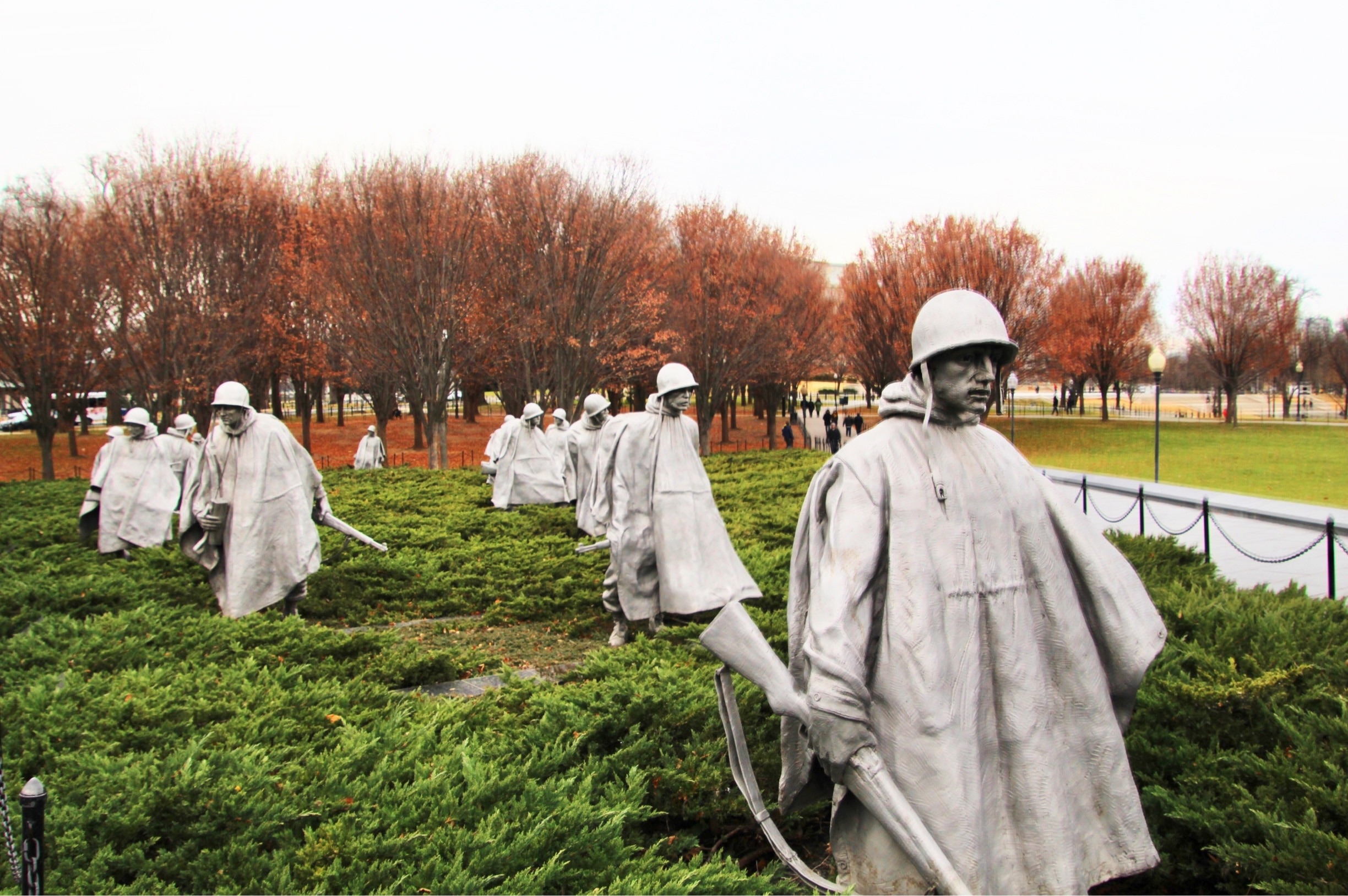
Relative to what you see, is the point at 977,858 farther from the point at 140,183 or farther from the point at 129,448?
the point at 140,183

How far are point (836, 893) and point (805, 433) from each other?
38.6 meters

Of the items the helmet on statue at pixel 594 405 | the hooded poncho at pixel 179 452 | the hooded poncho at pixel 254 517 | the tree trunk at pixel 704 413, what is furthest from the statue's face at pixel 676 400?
the tree trunk at pixel 704 413

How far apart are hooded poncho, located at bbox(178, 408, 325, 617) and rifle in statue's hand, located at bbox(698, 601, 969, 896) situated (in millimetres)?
5967

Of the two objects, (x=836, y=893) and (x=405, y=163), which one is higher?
(x=405, y=163)

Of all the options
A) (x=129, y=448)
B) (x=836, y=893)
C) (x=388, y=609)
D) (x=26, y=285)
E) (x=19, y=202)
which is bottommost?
(x=388, y=609)

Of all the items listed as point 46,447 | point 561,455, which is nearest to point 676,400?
point 561,455

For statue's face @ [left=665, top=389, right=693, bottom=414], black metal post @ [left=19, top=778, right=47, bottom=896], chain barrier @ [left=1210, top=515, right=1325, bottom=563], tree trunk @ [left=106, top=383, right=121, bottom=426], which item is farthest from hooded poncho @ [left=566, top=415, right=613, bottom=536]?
tree trunk @ [left=106, top=383, right=121, bottom=426]

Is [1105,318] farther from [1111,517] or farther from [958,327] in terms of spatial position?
[958,327]

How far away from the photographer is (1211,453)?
29.0 metres

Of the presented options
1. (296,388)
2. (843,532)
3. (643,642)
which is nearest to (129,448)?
(643,642)

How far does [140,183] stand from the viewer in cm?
2553

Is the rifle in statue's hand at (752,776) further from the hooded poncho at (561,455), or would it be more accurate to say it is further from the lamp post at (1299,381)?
the lamp post at (1299,381)

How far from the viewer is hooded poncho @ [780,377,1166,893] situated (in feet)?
8.88

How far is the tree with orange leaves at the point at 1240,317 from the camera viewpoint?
44.8 m
